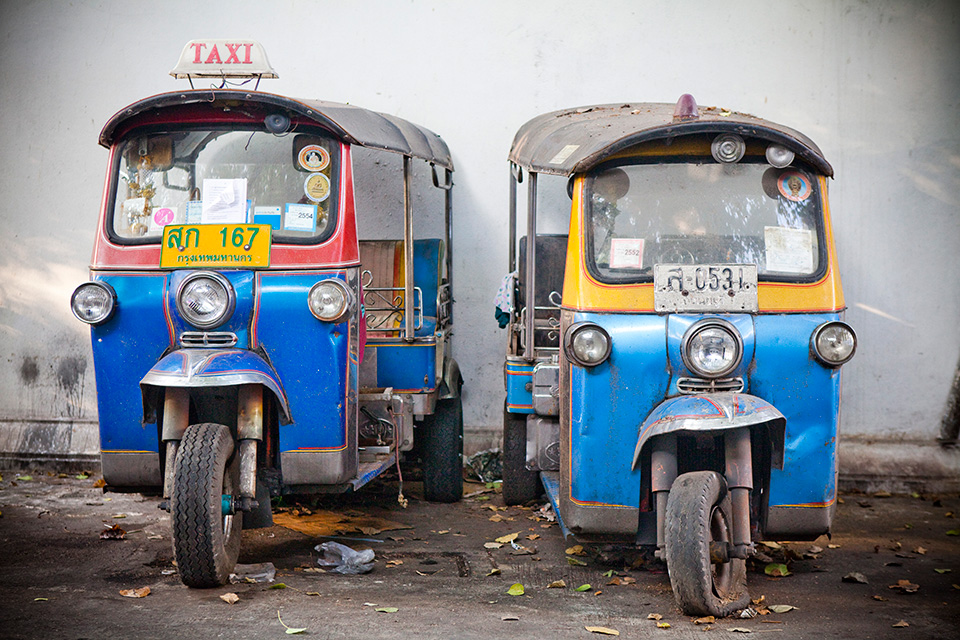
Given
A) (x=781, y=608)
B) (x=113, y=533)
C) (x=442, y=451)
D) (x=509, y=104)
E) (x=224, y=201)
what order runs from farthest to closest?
(x=509, y=104), (x=442, y=451), (x=113, y=533), (x=224, y=201), (x=781, y=608)

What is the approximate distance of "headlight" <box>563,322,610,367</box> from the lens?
172 inches

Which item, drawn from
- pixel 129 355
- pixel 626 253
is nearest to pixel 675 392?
pixel 626 253

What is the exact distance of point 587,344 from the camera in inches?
173

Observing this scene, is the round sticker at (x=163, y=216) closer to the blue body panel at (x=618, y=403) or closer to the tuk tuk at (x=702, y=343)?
the tuk tuk at (x=702, y=343)

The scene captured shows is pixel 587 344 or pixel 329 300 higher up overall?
pixel 329 300

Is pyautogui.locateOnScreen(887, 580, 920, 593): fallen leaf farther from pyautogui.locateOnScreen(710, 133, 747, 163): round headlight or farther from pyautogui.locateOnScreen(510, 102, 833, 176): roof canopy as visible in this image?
pyautogui.locateOnScreen(710, 133, 747, 163): round headlight

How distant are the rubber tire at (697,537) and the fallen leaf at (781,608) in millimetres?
211

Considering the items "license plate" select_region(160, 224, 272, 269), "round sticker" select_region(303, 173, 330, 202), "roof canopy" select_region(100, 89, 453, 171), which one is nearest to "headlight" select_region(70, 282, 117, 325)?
"license plate" select_region(160, 224, 272, 269)

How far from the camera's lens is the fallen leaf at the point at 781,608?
435 centimetres

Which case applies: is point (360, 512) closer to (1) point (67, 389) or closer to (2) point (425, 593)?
(2) point (425, 593)

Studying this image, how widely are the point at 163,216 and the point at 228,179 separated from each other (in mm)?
404

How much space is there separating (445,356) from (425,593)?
2.46 metres

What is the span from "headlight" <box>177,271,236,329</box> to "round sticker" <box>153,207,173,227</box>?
448mm

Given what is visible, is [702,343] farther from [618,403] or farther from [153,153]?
[153,153]
